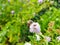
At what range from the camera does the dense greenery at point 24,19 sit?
250cm

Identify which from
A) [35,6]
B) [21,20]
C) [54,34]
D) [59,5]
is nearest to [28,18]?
[21,20]

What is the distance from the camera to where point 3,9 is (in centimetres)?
298

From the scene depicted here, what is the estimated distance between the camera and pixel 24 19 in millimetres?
2766

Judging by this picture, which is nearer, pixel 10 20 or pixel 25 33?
pixel 25 33

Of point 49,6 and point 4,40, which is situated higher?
point 49,6

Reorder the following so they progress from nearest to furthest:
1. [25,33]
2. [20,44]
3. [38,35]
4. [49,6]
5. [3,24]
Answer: [38,35], [20,44], [25,33], [3,24], [49,6]

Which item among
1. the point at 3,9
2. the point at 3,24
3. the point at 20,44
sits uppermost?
the point at 3,9

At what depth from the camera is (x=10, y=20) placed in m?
2.90

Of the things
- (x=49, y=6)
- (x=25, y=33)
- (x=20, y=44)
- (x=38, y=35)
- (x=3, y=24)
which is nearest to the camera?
(x=38, y=35)

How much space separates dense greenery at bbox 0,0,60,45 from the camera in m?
2.50

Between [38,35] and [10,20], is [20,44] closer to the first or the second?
[38,35]

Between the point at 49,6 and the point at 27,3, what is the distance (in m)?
0.39

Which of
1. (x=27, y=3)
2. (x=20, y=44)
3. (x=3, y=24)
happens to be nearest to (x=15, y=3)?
(x=27, y=3)

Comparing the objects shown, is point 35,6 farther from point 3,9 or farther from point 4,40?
point 4,40
